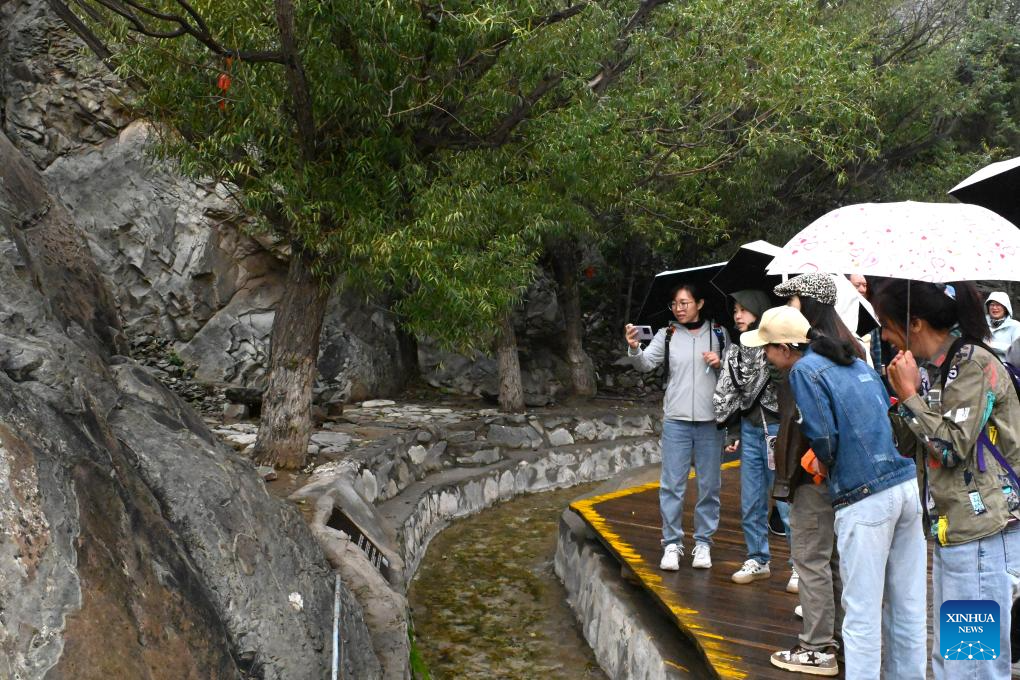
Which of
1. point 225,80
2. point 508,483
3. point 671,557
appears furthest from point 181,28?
point 508,483

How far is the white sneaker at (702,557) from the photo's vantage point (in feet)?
21.4

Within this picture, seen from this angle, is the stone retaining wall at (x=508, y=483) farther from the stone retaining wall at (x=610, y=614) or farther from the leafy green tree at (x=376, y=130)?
the stone retaining wall at (x=610, y=614)

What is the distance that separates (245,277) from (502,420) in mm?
5418

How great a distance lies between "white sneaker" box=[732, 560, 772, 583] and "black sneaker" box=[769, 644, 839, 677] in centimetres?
131

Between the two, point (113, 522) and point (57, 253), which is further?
point (57, 253)

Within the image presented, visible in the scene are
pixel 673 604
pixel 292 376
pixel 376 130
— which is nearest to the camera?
pixel 673 604

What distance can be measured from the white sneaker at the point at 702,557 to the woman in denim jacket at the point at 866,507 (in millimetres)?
2216

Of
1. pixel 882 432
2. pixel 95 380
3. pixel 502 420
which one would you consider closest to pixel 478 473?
pixel 502 420

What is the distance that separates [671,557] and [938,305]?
3.36m

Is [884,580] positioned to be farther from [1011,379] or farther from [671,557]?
[671,557]

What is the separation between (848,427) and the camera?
4168mm

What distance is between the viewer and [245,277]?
16.0m

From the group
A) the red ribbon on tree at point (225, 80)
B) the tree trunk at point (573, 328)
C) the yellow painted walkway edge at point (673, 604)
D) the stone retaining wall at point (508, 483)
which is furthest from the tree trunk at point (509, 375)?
the red ribbon on tree at point (225, 80)

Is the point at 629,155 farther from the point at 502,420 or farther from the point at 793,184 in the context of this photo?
the point at 793,184
